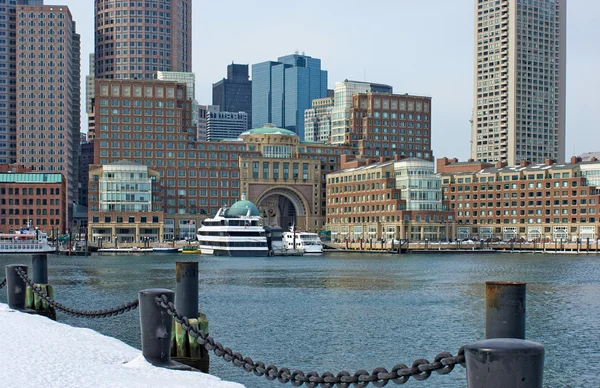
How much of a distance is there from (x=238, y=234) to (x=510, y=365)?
169m

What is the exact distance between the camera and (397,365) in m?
13.4

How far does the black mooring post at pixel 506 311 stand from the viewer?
49.1ft

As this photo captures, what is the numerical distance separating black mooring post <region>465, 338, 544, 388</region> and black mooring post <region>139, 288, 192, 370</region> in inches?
534

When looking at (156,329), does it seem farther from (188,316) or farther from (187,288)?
(187,288)

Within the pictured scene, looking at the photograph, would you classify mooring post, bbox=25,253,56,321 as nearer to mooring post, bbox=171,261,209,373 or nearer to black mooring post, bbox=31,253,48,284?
black mooring post, bbox=31,253,48,284

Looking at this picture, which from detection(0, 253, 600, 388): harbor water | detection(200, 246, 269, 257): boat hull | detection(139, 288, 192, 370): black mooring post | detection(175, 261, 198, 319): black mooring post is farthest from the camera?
detection(200, 246, 269, 257): boat hull

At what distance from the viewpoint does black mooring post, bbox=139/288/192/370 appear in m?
22.4

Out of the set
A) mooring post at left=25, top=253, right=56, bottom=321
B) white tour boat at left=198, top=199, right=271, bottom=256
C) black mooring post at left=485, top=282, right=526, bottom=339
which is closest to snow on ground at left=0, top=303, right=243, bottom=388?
mooring post at left=25, top=253, right=56, bottom=321

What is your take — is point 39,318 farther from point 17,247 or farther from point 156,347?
point 17,247

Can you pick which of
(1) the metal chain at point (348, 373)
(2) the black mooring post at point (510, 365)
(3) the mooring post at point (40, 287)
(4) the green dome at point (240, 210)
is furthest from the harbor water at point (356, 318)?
(4) the green dome at point (240, 210)

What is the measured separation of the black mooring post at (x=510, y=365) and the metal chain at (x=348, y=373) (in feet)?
6.79

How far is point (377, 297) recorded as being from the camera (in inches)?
2948

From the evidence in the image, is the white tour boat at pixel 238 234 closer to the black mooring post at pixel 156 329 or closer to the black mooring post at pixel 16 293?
the black mooring post at pixel 16 293

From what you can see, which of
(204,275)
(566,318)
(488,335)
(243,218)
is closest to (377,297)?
(566,318)
